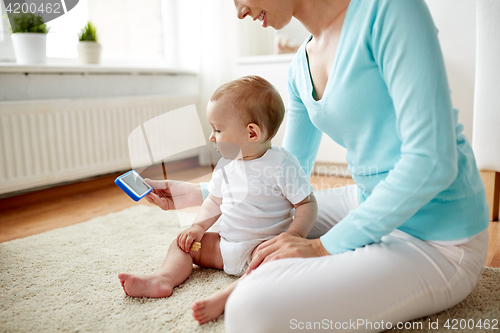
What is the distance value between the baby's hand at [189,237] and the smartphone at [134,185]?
0.14m

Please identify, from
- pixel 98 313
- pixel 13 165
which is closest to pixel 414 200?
pixel 98 313

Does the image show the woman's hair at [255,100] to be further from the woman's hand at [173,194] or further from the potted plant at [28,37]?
the potted plant at [28,37]

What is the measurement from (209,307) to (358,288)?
0.30 meters

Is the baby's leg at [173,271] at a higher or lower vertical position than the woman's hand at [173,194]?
lower

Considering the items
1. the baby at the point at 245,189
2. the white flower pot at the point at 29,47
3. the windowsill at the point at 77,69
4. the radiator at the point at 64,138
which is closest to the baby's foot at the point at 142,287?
the baby at the point at 245,189

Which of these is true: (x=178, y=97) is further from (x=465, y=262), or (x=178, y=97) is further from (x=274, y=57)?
(x=465, y=262)

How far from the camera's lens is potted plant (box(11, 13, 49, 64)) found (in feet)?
6.38

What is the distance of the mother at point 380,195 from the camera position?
607mm

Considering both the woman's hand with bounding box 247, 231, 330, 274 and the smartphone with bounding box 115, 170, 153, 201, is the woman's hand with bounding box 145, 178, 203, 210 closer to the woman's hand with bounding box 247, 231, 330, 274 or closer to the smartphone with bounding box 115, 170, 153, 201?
the smartphone with bounding box 115, 170, 153, 201

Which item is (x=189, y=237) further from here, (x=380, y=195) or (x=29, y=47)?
(x=29, y=47)

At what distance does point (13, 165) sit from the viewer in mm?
1861

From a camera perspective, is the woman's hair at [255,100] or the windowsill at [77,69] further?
the windowsill at [77,69]

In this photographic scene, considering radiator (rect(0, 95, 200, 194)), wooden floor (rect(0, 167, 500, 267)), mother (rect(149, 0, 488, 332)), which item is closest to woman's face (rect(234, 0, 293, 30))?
mother (rect(149, 0, 488, 332))

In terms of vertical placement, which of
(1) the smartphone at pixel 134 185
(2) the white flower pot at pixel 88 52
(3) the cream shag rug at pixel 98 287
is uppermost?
(2) the white flower pot at pixel 88 52
